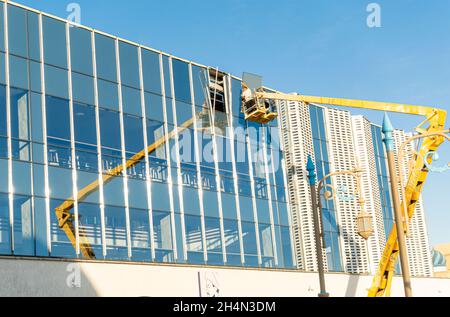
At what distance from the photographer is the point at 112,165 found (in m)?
36.2

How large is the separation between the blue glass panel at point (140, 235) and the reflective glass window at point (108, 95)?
575cm

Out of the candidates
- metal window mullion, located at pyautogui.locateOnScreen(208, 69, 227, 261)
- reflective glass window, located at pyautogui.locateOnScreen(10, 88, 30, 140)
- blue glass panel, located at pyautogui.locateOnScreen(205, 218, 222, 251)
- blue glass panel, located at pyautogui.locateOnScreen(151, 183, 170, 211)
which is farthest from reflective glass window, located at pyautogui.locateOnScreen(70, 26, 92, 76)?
blue glass panel, located at pyautogui.locateOnScreen(205, 218, 222, 251)

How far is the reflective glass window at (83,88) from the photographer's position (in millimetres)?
35250

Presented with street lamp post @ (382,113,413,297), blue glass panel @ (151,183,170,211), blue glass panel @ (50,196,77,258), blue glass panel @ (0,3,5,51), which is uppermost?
blue glass panel @ (0,3,5,51)

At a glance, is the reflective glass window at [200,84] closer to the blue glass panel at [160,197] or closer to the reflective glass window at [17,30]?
the blue glass panel at [160,197]

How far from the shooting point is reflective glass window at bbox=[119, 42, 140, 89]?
3831 cm

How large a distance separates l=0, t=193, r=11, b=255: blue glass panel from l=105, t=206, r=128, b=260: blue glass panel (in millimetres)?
5654

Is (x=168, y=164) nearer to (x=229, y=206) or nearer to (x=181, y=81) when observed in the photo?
(x=229, y=206)

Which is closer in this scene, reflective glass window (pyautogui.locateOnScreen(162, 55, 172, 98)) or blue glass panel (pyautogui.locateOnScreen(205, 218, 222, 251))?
blue glass panel (pyautogui.locateOnScreen(205, 218, 222, 251))

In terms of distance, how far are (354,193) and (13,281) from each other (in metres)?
30.4

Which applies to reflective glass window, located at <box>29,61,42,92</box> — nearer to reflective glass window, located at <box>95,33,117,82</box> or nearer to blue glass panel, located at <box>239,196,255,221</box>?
reflective glass window, located at <box>95,33,117,82</box>

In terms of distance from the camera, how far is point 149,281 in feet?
116
